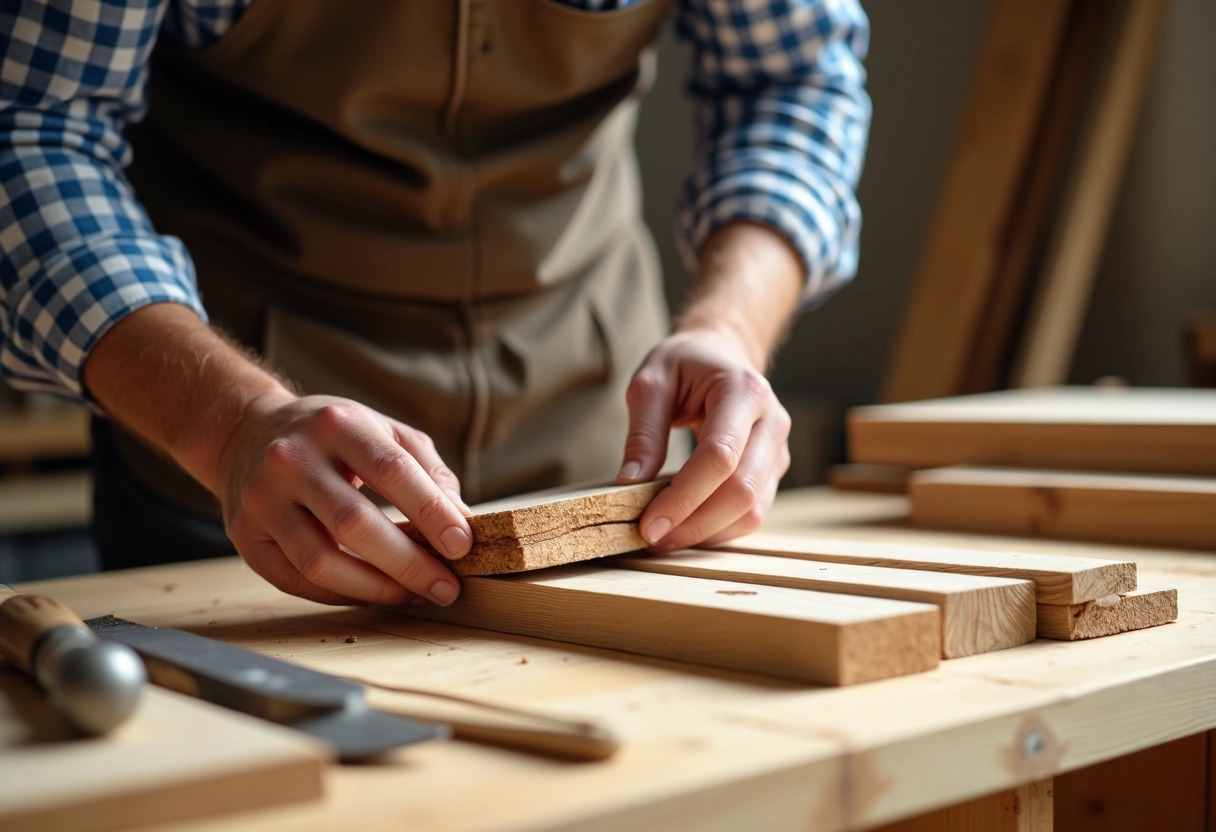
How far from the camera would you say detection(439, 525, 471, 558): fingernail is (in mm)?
966

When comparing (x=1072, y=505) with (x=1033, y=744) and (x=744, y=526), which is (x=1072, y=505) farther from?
(x=1033, y=744)

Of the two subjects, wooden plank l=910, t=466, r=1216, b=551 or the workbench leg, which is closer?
the workbench leg

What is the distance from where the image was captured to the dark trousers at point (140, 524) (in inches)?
60.5

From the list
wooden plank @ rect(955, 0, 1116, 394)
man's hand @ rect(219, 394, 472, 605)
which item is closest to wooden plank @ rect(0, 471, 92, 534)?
wooden plank @ rect(955, 0, 1116, 394)

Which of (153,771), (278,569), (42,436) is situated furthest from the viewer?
(42,436)

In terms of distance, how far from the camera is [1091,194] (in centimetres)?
279

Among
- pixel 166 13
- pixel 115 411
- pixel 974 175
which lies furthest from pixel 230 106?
pixel 974 175

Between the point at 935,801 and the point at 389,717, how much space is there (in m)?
0.29

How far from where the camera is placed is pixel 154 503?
5.07 ft

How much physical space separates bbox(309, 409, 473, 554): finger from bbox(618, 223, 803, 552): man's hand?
0.17 m

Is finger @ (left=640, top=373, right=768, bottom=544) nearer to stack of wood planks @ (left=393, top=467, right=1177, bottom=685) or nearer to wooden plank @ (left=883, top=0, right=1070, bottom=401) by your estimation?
stack of wood planks @ (left=393, top=467, right=1177, bottom=685)

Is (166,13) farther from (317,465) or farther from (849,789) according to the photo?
(849,789)

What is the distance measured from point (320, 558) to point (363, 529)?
0.05 meters

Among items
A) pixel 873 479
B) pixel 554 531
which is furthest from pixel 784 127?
pixel 554 531
